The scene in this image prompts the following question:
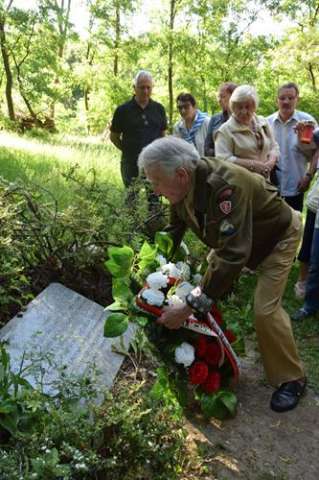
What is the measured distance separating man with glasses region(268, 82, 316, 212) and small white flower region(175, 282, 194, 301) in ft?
8.21

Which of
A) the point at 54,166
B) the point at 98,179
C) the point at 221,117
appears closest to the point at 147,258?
the point at 221,117

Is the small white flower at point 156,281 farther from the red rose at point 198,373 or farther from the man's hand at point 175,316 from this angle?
the red rose at point 198,373

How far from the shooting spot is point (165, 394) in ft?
8.63

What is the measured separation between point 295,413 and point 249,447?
509 millimetres

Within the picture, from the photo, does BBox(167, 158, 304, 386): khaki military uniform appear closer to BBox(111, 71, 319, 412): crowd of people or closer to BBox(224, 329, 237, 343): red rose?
BBox(111, 71, 319, 412): crowd of people

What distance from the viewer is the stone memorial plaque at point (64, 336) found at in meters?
2.73

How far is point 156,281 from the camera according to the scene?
272cm

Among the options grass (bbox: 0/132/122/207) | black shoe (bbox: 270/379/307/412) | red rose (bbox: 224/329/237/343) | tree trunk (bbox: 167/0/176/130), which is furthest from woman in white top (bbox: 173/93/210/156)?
tree trunk (bbox: 167/0/176/130)

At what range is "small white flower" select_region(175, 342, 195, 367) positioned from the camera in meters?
2.74

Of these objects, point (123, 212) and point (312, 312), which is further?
point (312, 312)

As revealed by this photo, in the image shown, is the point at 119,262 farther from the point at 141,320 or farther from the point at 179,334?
the point at 179,334

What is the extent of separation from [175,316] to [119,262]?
53 cm

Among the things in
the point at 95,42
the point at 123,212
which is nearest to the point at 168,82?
the point at 95,42

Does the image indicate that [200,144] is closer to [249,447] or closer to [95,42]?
[249,447]
